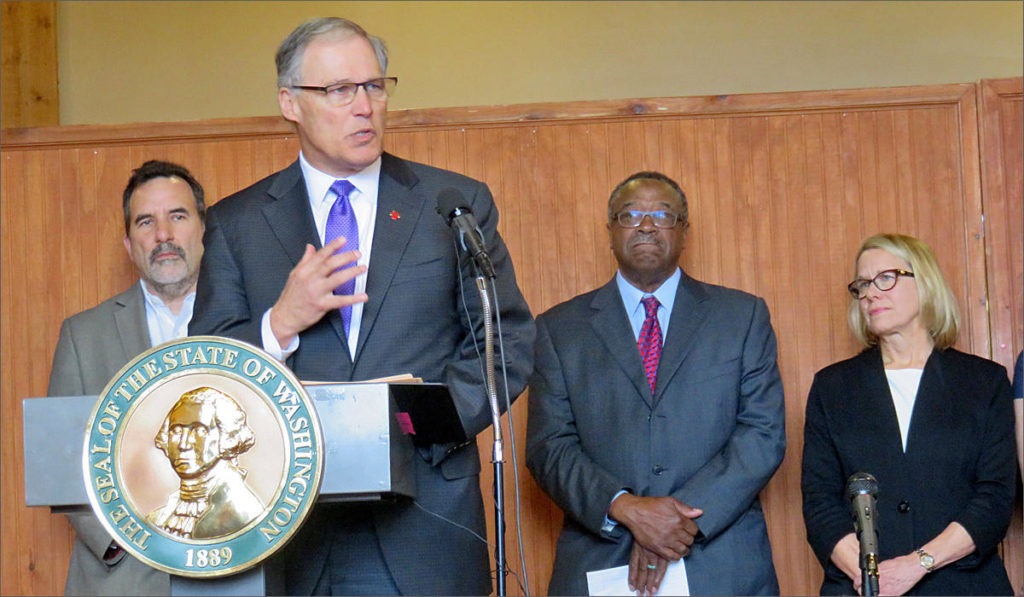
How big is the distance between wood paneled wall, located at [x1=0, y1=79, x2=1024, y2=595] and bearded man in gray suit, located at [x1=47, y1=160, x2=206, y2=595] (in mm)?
391

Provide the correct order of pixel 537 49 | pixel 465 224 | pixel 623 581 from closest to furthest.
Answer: pixel 465 224 < pixel 623 581 < pixel 537 49

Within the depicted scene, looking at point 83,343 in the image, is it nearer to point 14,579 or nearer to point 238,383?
point 14,579

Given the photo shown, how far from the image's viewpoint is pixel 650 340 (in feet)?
12.7

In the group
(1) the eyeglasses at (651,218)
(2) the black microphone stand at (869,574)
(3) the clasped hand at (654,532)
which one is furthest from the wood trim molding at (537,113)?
(2) the black microphone stand at (869,574)

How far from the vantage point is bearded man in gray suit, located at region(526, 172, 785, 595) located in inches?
139

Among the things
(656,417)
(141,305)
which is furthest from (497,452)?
(141,305)

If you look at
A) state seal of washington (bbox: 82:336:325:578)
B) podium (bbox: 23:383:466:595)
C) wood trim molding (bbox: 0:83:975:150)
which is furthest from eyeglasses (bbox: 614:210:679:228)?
state seal of washington (bbox: 82:336:325:578)

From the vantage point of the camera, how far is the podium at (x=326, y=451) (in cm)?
201

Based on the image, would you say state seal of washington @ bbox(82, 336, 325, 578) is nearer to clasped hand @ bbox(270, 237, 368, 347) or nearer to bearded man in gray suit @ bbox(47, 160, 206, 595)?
clasped hand @ bbox(270, 237, 368, 347)

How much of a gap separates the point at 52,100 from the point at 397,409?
402 centimetres

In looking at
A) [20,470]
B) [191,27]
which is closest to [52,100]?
[191,27]

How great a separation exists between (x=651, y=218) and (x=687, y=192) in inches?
19.3

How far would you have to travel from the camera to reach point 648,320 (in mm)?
3906

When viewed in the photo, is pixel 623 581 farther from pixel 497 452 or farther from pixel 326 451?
pixel 326 451
